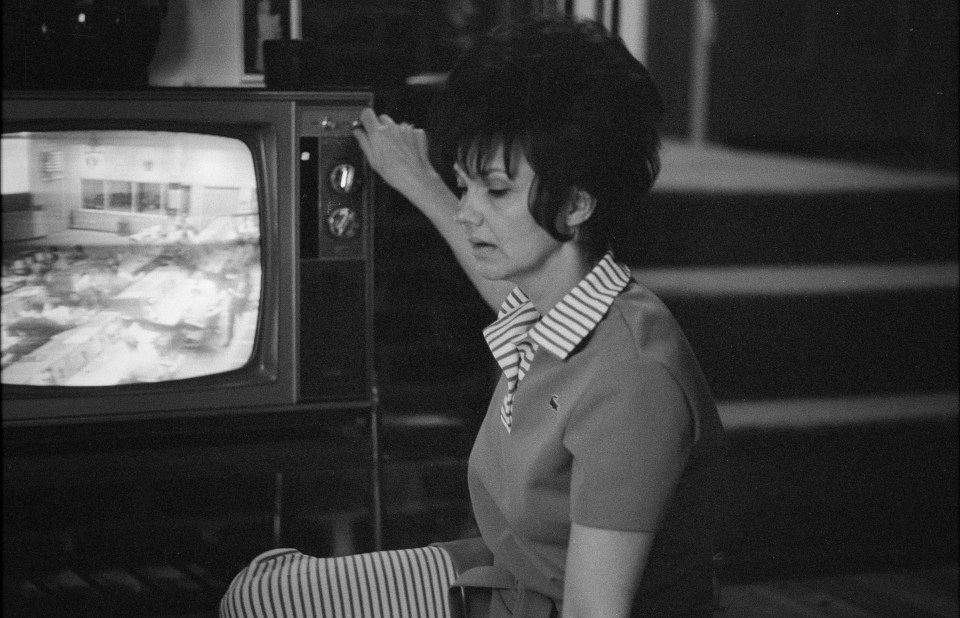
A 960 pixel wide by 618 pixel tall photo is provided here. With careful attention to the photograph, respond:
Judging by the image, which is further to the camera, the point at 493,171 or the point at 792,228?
the point at 792,228

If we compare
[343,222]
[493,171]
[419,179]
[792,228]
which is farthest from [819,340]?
[493,171]

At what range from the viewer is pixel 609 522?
3.66ft

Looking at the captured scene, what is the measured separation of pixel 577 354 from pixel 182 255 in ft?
2.06

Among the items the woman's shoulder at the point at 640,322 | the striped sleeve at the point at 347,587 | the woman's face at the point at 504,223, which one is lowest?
the striped sleeve at the point at 347,587

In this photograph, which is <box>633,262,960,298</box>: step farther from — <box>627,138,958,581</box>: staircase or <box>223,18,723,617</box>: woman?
<box>223,18,723,617</box>: woman

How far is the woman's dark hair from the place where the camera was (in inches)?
46.5

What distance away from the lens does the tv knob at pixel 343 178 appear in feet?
5.23

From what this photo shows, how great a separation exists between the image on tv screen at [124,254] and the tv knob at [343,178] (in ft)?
0.38

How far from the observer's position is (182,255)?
5.02 ft

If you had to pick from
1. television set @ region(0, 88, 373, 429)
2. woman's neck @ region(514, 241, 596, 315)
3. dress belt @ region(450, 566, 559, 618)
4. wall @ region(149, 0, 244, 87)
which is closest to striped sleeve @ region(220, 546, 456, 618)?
dress belt @ region(450, 566, 559, 618)

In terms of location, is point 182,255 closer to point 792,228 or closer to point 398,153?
point 398,153

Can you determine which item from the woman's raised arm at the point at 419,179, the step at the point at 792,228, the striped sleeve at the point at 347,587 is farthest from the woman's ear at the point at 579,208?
the step at the point at 792,228

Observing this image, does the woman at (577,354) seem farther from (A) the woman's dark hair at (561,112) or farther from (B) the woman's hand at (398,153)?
(B) the woman's hand at (398,153)

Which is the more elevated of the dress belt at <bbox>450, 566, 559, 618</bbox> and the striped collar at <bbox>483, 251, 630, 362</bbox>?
the striped collar at <bbox>483, 251, 630, 362</bbox>
